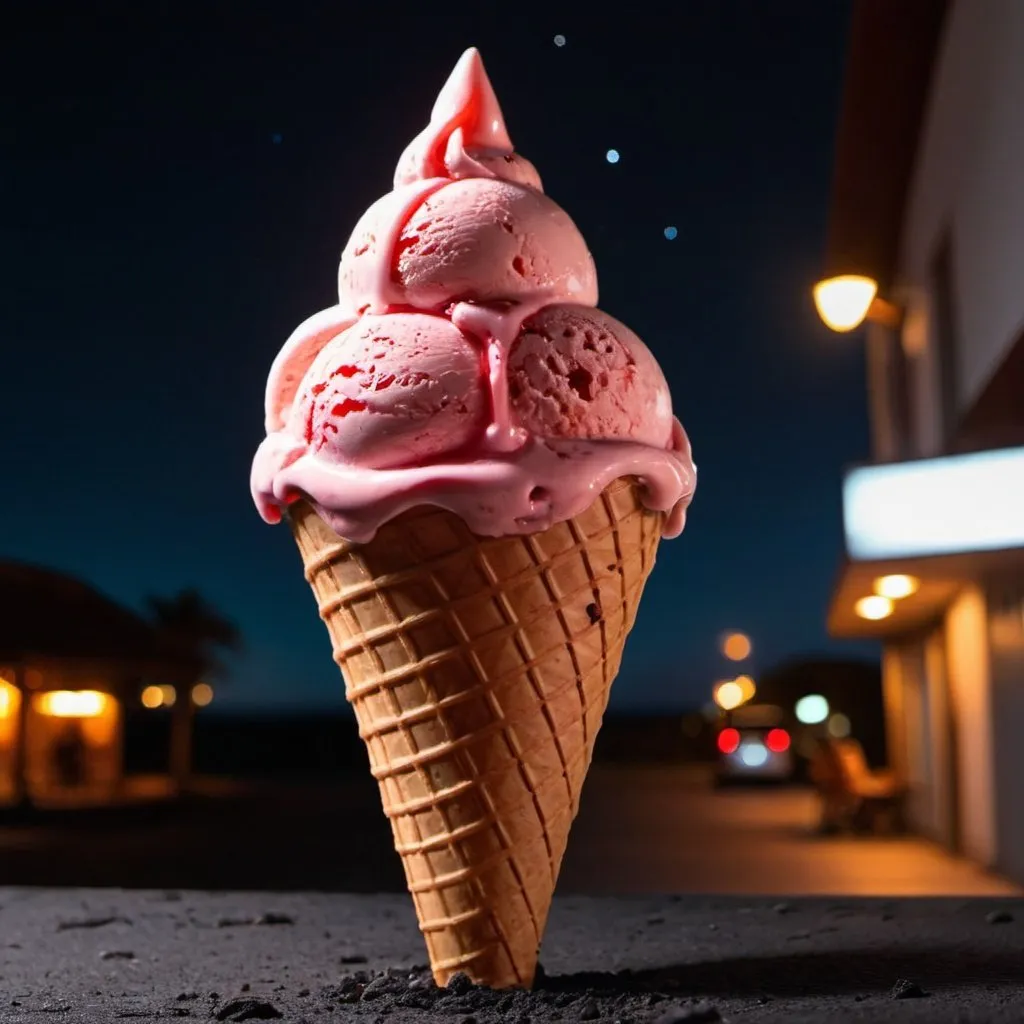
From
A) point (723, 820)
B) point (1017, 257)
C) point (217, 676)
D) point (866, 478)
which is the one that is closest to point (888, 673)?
point (723, 820)

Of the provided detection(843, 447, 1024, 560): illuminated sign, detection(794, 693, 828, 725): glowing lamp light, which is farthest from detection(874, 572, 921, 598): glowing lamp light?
detection(794, 693, 828, 725): glowing lamp light

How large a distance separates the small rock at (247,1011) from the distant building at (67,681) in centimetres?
1903

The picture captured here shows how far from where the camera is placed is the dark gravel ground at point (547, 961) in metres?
3.86

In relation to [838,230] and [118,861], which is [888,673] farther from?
[118,861]

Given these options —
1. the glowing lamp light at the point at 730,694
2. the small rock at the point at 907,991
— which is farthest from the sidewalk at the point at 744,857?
the glowing lamp light at the point at 730,694

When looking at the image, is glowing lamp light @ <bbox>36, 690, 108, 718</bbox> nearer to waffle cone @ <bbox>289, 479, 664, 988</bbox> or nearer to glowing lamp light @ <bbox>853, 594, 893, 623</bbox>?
glowing lamp light @ <bbox>853, 594, 893, 623</bbox>

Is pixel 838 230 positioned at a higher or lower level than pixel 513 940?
higher

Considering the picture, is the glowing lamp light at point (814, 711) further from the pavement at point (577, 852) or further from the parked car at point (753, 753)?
the pavement at point (577, 852)

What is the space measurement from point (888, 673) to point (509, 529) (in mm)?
14997

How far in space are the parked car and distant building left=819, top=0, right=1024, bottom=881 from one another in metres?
6.72

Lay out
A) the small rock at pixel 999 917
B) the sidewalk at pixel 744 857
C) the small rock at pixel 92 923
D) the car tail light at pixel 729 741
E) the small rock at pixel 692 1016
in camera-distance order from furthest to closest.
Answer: the car tail light at pixel 729 741 < the sidewalk at pixel 744 857 < the small rock at pixel 92 923 < the small rock at pixel 999 917 < the small rock at pixel 692 1016

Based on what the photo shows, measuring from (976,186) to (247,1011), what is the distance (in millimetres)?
7843

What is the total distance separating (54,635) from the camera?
894 inches

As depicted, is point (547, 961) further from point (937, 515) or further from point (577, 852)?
point (577, 852)
